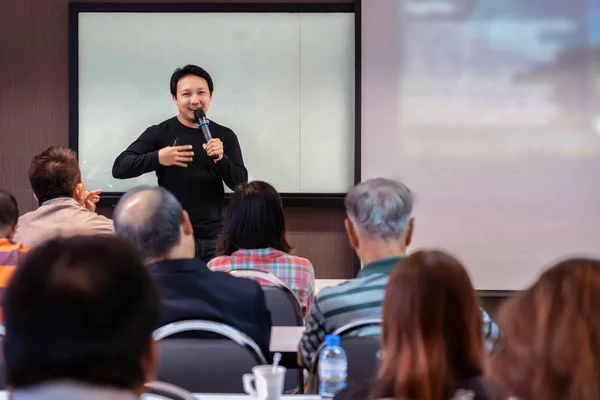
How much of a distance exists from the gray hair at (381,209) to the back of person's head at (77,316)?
1401 millimetres

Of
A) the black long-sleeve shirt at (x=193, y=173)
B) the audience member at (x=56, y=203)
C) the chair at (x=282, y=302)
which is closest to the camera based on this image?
the chair at (x=282, y=302)

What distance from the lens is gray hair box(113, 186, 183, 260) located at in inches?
79.9

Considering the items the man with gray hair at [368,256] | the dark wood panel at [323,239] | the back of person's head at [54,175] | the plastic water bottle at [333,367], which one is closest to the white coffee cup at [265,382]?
the plastic water bottle at [333,367]

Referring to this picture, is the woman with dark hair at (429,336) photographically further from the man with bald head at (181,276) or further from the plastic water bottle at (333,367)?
the man with bald head at (181,276)

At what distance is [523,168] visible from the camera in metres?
4.41

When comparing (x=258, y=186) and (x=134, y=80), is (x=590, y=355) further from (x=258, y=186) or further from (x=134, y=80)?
(x=134, y=80)

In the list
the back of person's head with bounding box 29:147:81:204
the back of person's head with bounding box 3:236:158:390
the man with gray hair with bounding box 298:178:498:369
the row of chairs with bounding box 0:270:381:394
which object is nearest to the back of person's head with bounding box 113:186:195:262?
the row of chairs with bounding box 0:270:381:394

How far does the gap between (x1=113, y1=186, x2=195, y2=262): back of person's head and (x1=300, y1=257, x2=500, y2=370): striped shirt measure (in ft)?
1.57

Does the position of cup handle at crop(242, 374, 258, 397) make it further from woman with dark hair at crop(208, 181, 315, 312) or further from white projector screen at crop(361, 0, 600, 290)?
white projector screen at crop(361, 0, 600, 290)

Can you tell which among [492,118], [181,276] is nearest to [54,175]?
[181,276]

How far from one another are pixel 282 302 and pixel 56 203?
3.94 ft

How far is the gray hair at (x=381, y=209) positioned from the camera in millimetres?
2160

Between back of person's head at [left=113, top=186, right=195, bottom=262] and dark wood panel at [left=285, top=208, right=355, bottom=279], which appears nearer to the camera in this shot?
back of person's head at [left=113, top=186, right=195, bottom=262]

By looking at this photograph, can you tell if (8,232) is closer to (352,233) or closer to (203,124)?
(203,124)
